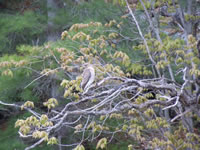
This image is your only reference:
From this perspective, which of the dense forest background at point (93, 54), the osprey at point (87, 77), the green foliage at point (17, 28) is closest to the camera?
the osprey at point (87, 77)

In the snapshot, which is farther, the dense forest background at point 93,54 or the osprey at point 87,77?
the dense forest background at point 93,54

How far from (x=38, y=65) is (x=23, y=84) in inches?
23.1

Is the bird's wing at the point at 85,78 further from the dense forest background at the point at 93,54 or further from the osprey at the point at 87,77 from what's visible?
the dense forest background at the point at 93,54

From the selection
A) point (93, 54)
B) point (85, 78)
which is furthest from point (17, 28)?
point (85, 78)

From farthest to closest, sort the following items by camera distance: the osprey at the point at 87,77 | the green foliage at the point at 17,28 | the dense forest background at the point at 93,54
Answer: the green foliage at the point at 17,28 < the dense forest background at the point at 93,54 < the osprey at the point at 87,77

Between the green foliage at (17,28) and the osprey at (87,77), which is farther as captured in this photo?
the green foliage at (17,28)

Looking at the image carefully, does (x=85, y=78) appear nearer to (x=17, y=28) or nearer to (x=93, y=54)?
(x=93, y=54)

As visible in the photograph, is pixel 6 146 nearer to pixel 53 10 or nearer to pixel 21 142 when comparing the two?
pixel 21 142

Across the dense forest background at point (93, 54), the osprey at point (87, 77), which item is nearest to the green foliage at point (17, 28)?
the dense forest background at point (93, 54)

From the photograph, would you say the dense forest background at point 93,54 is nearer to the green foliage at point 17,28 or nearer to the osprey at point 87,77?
the green foliage at point 17,28

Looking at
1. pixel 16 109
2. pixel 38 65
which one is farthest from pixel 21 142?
pixel 38 65

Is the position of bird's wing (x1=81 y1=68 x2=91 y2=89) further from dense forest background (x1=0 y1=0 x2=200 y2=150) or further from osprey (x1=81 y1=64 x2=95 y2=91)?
dense forest background (x1=0 y1=0 x2=200 y2=150)

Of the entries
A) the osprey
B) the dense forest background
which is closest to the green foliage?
Result: the dense forest background

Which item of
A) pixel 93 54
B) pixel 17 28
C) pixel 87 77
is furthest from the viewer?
pixel 17 28
